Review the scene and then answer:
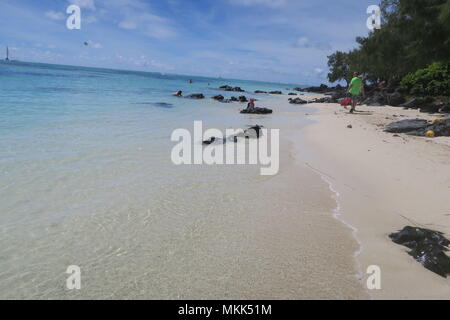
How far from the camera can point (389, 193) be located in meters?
5.04

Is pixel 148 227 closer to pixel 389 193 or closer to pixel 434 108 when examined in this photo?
pixel 389 193

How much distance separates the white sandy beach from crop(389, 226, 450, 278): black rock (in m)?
0.09

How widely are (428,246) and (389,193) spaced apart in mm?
1972

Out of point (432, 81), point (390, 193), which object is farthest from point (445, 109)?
point (390, 193)

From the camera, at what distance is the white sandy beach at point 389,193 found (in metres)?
2.86

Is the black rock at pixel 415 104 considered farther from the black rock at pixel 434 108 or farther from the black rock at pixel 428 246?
the black rock at pixel 428 246

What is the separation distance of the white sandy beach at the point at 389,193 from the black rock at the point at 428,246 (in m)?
0.09

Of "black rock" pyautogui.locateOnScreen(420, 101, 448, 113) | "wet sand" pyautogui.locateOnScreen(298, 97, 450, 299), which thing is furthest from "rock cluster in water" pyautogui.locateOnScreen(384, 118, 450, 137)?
"black rock" pyautogui.locateOnScreen(420, 101, 448, 113)

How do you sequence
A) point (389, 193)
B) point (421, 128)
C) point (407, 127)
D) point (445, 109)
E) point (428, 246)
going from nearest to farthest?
point (428, 246) → point (389, 193) → point (421, 128) → point (407, 127) → point (445, 109)

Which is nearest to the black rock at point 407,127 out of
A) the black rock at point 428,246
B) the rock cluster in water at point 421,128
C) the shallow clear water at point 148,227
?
the rock cluster in water at point 421,128

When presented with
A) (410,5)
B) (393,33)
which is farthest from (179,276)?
(393,33)

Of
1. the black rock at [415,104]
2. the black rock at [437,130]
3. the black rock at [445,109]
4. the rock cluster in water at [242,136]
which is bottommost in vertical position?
the rock cluster in water at [242,136]
